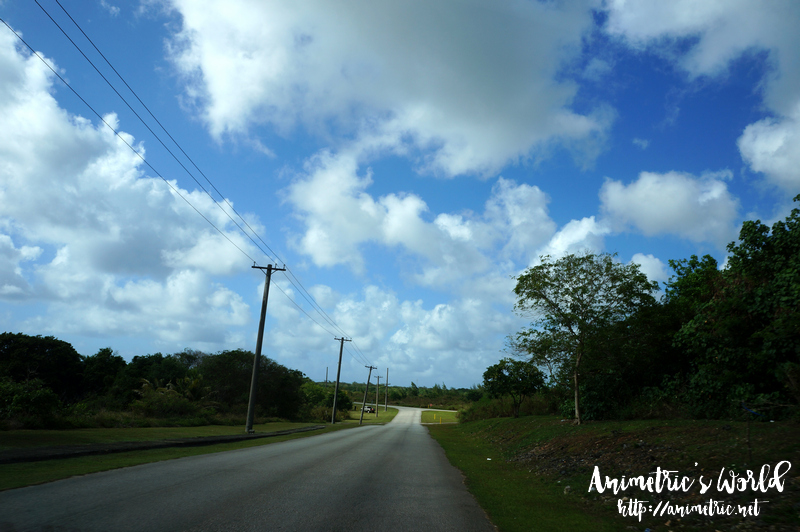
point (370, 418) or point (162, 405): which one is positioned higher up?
point (162, 405)

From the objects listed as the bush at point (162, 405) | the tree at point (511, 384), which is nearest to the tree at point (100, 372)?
the bush at point (162, 405)

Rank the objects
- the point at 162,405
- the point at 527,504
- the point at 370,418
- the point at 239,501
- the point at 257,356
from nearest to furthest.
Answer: the point at 239,501 < the point at 527,504 < the point at 257,356 < the point at 162,405 < the point at 370,418

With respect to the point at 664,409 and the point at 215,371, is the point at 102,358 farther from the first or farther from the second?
the point at 664,409

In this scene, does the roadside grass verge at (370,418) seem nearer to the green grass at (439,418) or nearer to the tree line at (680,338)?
the green grass at (439,418)

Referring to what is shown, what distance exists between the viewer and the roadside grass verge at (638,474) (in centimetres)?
716

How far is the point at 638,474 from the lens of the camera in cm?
995

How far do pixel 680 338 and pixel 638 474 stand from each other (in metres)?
9.24

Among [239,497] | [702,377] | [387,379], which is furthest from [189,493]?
[387,379]

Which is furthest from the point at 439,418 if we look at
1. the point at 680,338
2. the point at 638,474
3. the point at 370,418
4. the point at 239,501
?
the point at 239,501

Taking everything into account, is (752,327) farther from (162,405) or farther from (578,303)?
(162,405)

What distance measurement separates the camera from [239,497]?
25.4 feet

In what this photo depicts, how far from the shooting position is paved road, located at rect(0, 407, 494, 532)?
19.8ft

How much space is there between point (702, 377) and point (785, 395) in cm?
306

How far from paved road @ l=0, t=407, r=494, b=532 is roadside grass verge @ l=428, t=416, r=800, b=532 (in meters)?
1.17
